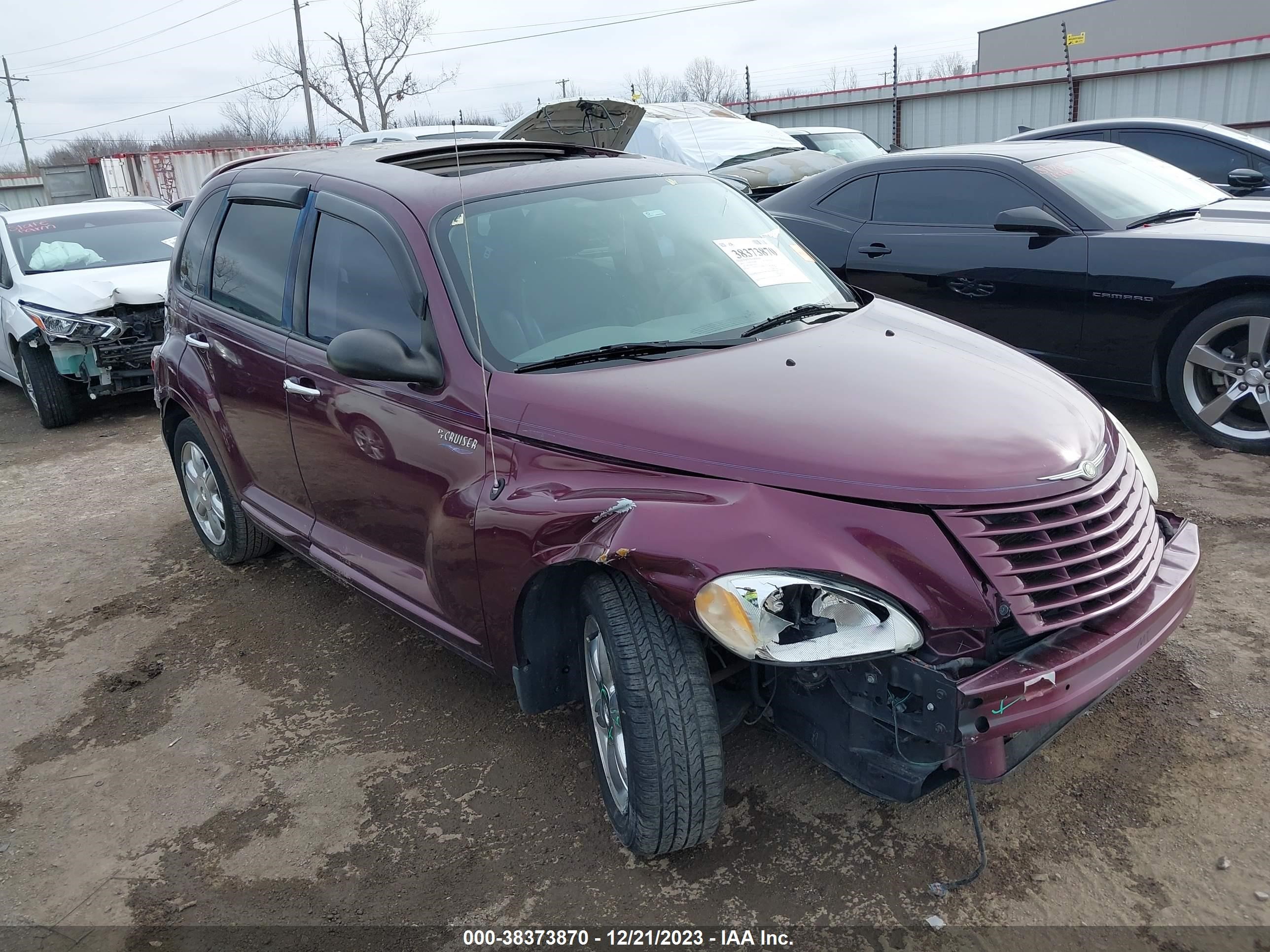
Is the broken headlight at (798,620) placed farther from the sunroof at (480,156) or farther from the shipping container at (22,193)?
the shipping container at (22,193)

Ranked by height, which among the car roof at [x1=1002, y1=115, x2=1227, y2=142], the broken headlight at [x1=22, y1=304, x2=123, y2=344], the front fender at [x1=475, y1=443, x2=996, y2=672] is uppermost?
the car roof at [x1=1002, y1=115, x2=1227, y2=142]

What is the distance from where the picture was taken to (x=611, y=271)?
322 centimetres

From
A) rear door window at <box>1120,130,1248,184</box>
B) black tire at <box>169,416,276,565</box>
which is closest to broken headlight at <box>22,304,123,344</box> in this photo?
black tire at <box>169,416,276,565</box>

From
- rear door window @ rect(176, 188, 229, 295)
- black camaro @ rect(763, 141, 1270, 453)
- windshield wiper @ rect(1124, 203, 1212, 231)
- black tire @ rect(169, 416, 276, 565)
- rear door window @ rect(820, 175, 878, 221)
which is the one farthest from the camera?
rear door window @ rect(820, 175, 878, 221)

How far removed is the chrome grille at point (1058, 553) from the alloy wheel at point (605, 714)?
977mm

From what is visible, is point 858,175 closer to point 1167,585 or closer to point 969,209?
point 969,209

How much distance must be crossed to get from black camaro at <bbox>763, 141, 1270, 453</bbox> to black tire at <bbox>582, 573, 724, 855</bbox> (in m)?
3.93

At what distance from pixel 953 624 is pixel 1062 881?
0.79 metres

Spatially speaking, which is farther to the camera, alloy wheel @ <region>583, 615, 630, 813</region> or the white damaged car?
the white damaged car

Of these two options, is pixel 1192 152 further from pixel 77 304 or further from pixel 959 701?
pixel 77 304

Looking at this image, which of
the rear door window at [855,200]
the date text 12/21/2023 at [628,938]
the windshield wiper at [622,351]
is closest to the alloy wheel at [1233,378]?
the rear door window at [855,200]

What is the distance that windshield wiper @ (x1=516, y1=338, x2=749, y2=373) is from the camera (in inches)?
114

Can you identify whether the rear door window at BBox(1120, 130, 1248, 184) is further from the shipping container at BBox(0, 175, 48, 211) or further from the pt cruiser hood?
the shipping container at BBox(0, 175, 48, 211)

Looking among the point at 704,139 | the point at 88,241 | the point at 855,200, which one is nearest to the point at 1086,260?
the point at 855,200
